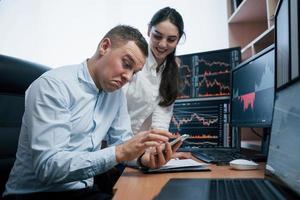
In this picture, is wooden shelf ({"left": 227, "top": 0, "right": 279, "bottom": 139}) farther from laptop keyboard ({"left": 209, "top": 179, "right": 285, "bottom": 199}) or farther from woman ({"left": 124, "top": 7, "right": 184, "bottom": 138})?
laptop keyboard ({"left": 209, "top": 179, "right": 285, "bottom": 199})

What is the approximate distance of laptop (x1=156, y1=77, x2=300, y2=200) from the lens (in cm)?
56

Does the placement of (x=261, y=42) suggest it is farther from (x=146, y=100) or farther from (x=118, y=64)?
(x=118, y=64)

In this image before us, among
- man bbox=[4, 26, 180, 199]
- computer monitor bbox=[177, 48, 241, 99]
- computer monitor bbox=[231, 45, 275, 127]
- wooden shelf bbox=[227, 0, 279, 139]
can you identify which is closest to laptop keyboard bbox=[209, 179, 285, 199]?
man bbox=[4, 26, 180, 199]

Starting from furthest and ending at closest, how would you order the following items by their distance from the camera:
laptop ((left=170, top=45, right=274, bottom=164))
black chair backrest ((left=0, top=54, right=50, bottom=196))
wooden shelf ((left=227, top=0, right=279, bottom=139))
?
wooden shelf ((left=227, top=0, right=279, bottom=139)) < laptop ((left=170, top=45, right=274, bottom=164)) < black chair backrest ((left=0, top=54, right=50, bottom=196))

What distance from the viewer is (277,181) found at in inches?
25.9

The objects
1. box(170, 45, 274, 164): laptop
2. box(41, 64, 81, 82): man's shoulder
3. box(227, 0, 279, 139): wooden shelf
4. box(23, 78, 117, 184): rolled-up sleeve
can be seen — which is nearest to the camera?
box(23, 78, 117, 184): rolled-up sleeve

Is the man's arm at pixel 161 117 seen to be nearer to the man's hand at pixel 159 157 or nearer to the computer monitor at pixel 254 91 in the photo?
the computer monitor at pixel 254 91

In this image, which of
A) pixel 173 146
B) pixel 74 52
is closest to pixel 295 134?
→ pixel 173 146

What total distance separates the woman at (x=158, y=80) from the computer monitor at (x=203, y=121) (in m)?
0.15

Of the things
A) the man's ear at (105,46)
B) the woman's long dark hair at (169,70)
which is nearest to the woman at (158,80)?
the woman's long dark hair at (169,70)

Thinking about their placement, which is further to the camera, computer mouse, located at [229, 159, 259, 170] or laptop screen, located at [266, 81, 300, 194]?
computer mouse, located at [229, 159, 259, 170]

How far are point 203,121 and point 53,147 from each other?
3.44 ft

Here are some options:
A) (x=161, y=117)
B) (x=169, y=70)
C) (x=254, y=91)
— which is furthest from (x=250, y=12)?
(x=161, y=117)

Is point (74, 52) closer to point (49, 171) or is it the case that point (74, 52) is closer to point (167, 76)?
point (167, 76)
